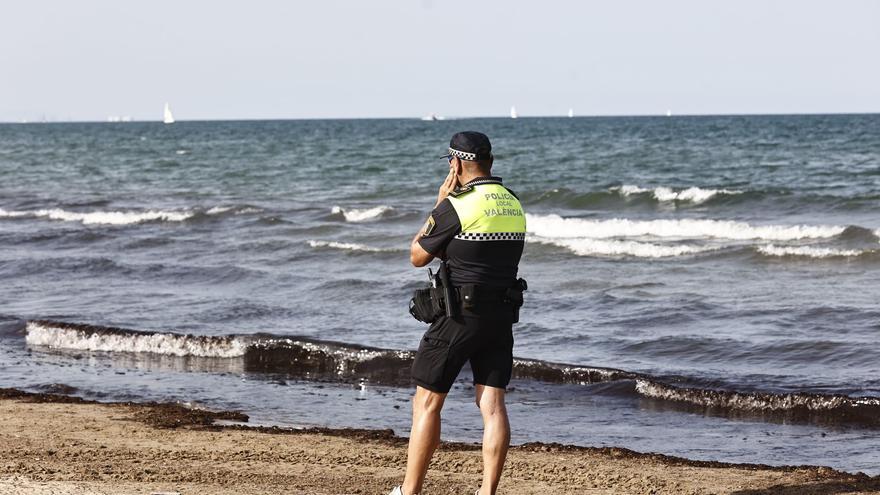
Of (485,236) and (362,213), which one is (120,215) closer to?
(362,213)

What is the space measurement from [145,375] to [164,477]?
424cm

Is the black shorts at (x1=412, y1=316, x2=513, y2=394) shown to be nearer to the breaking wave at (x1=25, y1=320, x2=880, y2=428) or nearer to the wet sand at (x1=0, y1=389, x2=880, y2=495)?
the wet sand at (x1=0, y1=389, x2=880, y2=495)

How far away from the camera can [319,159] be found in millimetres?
49469

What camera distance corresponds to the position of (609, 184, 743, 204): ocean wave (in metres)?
27.1

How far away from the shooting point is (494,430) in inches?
216

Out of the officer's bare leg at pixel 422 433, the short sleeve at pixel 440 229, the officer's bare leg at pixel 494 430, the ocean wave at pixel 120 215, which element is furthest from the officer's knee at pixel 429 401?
the ocean wave at pixel 120 215

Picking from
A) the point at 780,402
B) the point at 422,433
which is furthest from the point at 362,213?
the point at 422,433

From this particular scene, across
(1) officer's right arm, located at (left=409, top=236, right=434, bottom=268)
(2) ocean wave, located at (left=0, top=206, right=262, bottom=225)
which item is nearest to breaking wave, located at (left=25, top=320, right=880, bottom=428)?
(1) officer's right arm, located at (left=409, top=236, right=434, bottom=268)

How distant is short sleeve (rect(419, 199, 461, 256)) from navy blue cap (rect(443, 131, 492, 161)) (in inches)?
9.4

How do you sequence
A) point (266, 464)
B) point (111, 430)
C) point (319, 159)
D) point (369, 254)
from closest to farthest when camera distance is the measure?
point (266, 464), point (111, 430), point (369, 254), point (319, 159)

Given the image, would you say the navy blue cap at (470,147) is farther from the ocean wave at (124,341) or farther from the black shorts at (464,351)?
the ocean wave at (124,341)

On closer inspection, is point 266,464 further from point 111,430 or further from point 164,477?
point 111,430

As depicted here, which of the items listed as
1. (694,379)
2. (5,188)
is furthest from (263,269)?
(5,188)

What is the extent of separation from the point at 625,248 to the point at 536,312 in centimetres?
612
